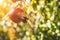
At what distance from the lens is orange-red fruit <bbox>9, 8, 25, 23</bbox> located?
1.09m

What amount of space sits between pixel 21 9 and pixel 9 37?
0.22 m

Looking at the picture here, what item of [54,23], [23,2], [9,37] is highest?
[23,2]

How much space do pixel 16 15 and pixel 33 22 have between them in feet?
0.44

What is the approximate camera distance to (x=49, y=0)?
1.17 metres

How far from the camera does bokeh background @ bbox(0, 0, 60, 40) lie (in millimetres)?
1072

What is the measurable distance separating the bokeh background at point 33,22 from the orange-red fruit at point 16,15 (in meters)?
0.02

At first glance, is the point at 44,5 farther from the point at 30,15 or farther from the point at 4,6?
the point at 4,6

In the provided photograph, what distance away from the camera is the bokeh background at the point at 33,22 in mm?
1072

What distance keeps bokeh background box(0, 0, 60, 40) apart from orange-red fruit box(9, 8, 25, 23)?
0.07 feet

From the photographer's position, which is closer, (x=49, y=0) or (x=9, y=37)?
(x=9, y=37)

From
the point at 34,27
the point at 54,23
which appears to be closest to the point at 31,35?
the point at 34,27

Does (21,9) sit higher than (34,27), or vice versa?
(21,9)

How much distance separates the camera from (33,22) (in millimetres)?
1126

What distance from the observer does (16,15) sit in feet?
3.59
